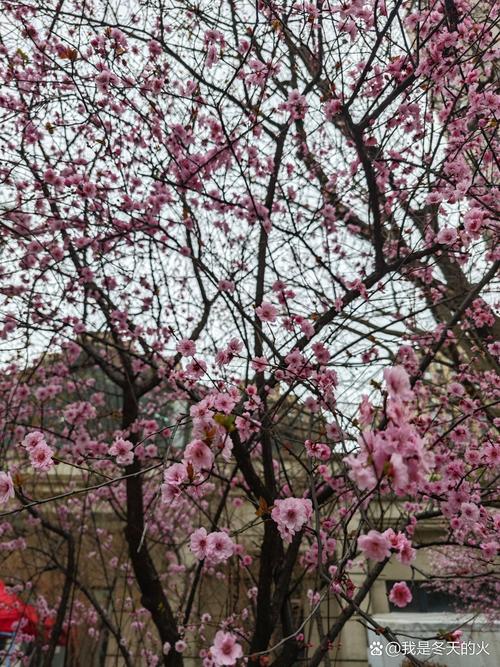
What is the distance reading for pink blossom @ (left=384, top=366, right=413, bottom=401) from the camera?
4.63ft

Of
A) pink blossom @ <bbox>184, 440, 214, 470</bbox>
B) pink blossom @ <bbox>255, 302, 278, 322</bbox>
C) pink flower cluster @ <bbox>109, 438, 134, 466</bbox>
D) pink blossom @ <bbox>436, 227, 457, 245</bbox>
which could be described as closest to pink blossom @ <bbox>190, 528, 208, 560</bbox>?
pink blossom @ <bbox>184, 440, 214, 470</bbox>

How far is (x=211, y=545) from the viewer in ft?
6.63

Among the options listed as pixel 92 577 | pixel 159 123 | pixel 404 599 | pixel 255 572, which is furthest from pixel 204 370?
pixel 92 577

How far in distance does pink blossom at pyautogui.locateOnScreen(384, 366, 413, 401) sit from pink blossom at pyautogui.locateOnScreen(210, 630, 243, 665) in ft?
3.81

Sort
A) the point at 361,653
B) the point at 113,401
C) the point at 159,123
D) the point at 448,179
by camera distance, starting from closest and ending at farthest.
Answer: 1. the point at 448,179
2. the point at 159,123
3. the point at 361,653
4. the point at 113,401

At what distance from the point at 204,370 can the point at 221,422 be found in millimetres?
1202

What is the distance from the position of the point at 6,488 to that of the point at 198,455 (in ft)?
2.53

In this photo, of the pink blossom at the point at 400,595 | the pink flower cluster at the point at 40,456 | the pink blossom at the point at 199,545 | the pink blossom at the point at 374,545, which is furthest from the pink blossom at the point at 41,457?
the pink blossom at the point at 400,595

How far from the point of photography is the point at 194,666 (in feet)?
29.2

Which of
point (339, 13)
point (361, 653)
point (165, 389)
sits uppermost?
point (339, 13)

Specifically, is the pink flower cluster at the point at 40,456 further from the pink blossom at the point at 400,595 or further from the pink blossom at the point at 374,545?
the pink blossom at the point at 400,595

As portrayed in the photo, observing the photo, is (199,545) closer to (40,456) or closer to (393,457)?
(40,456)

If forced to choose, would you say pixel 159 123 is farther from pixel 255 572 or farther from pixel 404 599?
pixel 255 572

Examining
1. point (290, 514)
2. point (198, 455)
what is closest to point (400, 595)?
point (290, 514)
